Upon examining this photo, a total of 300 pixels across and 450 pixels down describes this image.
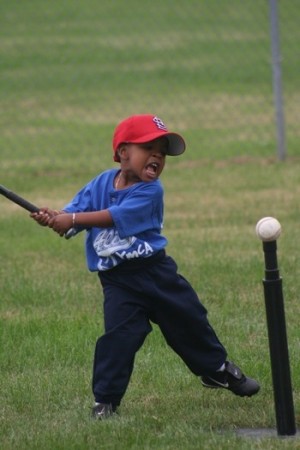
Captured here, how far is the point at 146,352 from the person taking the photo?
6660mm

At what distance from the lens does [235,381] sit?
566 centimetres

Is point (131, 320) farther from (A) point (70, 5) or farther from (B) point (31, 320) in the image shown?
(A) point (70, 5)

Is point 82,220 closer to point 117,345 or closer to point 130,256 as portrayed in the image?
point 130,256

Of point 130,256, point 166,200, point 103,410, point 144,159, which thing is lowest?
point 103,410

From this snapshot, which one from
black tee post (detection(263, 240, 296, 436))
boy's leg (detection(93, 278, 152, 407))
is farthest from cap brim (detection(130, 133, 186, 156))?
black tee post (detection(263, 240, 296, 436))

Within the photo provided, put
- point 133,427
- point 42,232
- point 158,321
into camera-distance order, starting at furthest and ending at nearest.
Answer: point 42,232, point 158,321, point 133,427

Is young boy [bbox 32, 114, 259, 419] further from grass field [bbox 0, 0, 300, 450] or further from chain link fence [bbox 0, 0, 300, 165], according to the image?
chain link fence [bbox 0, 0, 300, 165]

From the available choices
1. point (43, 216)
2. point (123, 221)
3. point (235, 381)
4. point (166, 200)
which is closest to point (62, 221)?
point (43, 216)

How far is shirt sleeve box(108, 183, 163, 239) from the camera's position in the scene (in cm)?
538

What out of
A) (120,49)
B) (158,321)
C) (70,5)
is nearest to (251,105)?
(70,5)

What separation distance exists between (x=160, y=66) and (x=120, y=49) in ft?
2.68

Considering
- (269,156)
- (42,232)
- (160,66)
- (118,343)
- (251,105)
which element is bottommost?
(118,343)

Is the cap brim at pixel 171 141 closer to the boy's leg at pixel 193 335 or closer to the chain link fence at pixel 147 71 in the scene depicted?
the boy's leg at pixel 193 335

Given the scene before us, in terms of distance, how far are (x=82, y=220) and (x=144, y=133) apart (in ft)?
1.47
